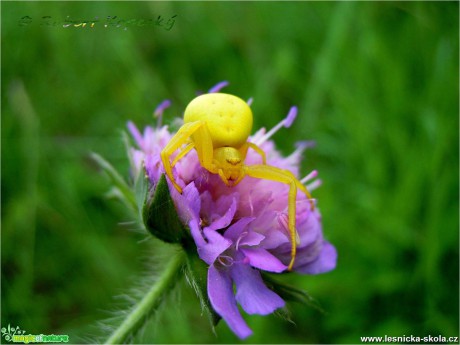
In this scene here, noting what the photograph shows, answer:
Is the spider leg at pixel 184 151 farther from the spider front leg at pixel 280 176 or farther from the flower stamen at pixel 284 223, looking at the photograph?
the flower stamen at pixel 284 223

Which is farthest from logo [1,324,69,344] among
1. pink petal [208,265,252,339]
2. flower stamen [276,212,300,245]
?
flower stamen [276,212,300,245]

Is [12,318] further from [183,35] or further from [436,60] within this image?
[436,60]

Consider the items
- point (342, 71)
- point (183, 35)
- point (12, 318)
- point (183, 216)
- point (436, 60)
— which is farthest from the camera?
point (183, 35)

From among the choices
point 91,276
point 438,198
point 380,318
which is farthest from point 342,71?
point 91,276

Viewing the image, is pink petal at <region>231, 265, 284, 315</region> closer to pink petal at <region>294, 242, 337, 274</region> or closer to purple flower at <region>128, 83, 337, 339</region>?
purple flower at <region>128, 83, 337, 339</region>

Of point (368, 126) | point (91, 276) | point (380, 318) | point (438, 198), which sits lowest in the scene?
point (380, 318)

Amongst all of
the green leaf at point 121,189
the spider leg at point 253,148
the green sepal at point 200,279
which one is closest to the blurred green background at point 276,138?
the green leaf at point 121,189

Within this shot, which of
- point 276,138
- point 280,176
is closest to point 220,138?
point 280,176
